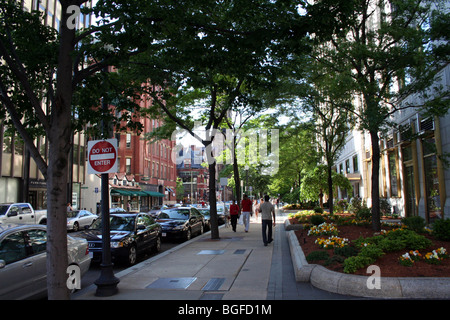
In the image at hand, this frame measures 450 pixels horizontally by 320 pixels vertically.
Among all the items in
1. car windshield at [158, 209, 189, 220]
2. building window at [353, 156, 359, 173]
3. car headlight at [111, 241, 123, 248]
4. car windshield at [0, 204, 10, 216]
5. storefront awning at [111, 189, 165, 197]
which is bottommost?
car headlight at [111, 241, 123, 248]

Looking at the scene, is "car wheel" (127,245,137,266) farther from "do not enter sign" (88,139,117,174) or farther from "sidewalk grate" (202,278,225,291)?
"do not enter sign" (88,139,117,174)

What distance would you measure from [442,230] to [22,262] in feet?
30.3

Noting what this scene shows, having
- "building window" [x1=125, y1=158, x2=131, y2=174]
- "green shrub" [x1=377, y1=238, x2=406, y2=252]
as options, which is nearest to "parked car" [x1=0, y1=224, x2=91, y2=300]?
"green shrub" [x1=377, y1=238, x2=406, y2=252]

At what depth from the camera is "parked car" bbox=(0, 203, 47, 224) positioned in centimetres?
1891

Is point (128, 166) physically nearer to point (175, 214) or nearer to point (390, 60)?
point (175, 214)

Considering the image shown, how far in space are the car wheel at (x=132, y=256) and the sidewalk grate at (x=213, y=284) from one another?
3.32m

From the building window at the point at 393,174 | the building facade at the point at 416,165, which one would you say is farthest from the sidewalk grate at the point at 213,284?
the building window at the point at 393,174

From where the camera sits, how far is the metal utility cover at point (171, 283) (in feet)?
24.5

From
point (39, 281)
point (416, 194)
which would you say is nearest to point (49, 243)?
point (39, 281)

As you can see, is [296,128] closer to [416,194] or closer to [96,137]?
[416,194]

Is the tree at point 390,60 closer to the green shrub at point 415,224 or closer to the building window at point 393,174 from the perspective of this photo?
the green shrub at point 415,224

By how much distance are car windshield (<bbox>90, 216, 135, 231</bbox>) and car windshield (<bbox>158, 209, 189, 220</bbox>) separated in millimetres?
6026

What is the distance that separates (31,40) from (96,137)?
2.18 metres
